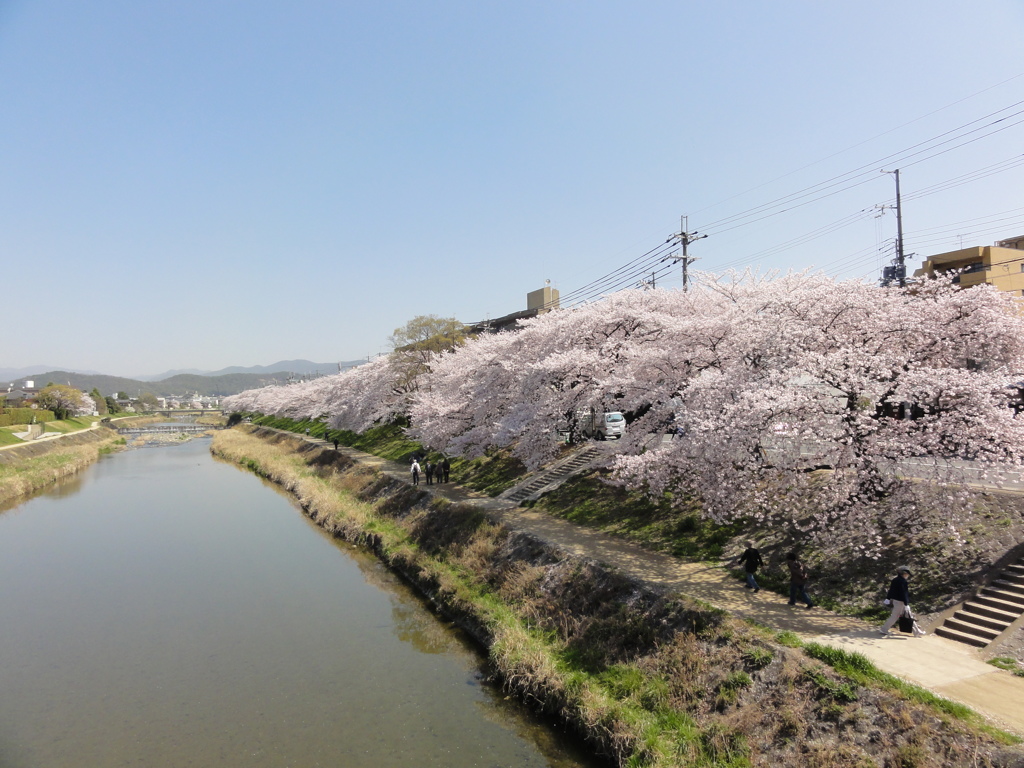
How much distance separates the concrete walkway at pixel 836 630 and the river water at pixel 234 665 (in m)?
4.49

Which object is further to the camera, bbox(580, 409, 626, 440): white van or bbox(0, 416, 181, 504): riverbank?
bbox(0, 416, 181, 504): riverbank

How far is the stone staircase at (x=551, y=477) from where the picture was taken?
23812 mm

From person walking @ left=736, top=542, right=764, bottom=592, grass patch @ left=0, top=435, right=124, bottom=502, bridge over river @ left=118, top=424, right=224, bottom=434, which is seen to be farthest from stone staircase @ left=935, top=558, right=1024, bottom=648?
bridge over river @ left=118, top=424, right=224, bottom=434

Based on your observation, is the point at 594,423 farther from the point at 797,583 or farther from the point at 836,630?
the point at 836,630

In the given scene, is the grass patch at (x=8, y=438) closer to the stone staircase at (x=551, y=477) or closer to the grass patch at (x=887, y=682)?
the stone staircase at (x=551, y=477)

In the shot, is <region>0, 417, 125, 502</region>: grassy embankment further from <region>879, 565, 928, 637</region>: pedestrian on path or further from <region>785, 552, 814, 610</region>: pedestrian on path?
<region>879, 565, 928, 637</region>: pedestrian on path

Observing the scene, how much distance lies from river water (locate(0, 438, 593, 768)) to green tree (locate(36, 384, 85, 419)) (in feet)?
221

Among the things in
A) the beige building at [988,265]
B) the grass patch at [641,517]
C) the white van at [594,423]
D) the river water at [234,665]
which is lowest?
the river water at [234,665]

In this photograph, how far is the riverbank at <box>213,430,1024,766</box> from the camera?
8133mm

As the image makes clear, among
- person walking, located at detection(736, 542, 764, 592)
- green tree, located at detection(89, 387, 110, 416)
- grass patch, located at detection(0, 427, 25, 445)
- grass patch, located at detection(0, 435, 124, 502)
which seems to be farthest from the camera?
green tree, located at detection(89, 387, 110, 416)

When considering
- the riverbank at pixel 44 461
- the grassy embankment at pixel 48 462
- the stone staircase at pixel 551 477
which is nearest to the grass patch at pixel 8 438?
the grassy embankment at pixel 48 462

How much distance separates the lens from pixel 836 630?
1086 cm

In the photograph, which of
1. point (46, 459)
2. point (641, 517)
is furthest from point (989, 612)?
point (46, 459)

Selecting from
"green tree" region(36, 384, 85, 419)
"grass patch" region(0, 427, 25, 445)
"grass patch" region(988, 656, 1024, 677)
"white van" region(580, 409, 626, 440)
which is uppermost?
"green tree" region(36, 384, 85, 419)
